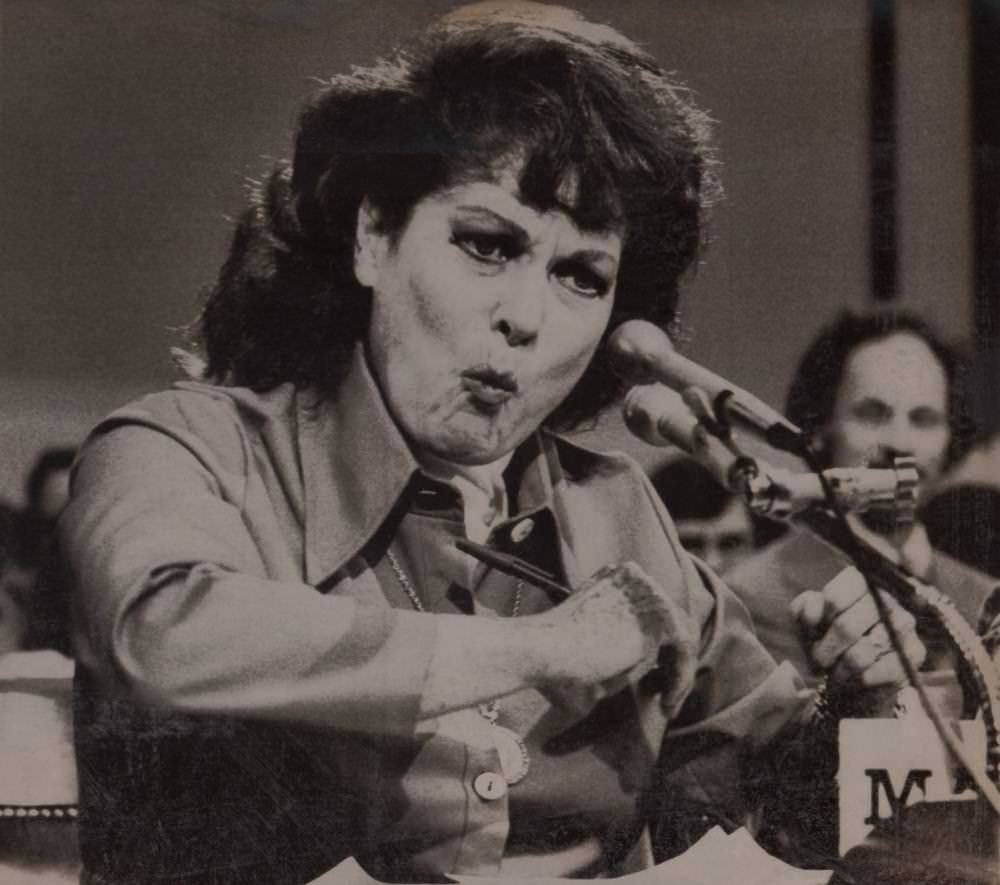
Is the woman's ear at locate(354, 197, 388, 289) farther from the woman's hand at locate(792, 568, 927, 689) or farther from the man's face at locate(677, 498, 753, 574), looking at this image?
the woman's hand at locate(792, 568, 927, 689)

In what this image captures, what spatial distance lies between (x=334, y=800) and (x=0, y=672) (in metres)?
1.03

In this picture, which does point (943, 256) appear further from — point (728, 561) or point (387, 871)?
point (387, 871)

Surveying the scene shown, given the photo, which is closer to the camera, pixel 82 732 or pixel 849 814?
pixel 82 732

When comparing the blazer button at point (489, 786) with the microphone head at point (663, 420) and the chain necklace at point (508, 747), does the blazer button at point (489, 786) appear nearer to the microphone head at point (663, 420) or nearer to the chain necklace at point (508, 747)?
the chain necklace at point (508, 747)

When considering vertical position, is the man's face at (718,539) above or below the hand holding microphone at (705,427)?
below

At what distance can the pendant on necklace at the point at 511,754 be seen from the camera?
4.43 metres

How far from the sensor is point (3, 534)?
451 centimetres

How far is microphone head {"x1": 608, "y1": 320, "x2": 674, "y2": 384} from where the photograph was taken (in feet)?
15.5

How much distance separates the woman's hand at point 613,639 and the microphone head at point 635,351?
0.58 m

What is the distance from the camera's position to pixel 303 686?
428 cm

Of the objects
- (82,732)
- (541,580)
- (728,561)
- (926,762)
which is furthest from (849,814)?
(82,732)

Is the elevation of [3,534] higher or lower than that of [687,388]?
lower

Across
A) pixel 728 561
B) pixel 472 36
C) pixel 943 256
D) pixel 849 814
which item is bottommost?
pixel 849 814

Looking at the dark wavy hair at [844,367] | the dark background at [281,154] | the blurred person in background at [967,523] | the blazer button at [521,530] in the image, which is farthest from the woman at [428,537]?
the dark wavy hair at [844,367]
